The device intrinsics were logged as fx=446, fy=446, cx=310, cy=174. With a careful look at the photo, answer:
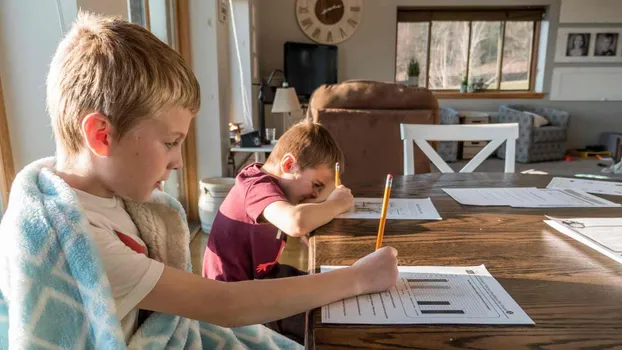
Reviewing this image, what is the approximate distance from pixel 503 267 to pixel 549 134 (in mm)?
5729

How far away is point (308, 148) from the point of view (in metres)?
1.17

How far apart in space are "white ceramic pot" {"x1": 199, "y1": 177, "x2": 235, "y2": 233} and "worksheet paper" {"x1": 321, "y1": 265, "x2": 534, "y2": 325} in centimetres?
216

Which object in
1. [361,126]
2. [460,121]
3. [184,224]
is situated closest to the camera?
[184,224]

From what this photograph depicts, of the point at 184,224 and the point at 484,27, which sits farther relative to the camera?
the point at 484,27

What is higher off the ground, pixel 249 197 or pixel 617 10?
pixel 617 10

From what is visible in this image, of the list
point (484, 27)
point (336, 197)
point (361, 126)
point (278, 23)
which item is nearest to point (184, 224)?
point (336, 197)

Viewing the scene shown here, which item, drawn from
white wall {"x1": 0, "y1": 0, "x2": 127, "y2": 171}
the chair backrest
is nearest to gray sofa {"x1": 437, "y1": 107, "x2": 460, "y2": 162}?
the chair backrest

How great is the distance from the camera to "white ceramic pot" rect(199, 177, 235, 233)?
109 inches

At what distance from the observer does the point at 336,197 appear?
108cm

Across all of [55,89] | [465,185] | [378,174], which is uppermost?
[55,89]

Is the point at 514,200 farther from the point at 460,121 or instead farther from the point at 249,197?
the point at 460,121

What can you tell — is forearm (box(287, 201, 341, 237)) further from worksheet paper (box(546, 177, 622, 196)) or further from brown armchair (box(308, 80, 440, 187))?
brown armchair (box(308, 80, 440, 187))

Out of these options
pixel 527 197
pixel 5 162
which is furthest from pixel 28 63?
pixel 527 197

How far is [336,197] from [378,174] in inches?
65.5
